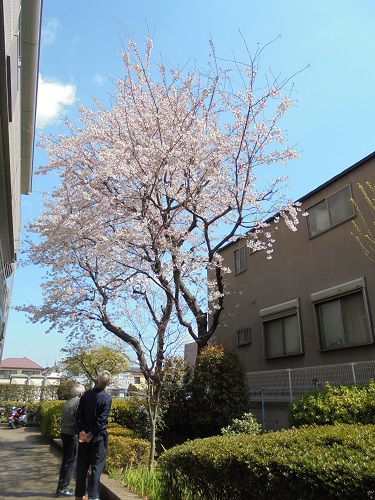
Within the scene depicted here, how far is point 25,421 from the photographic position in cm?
1867

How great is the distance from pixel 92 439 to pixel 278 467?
328 cm

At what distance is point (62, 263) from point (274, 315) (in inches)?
263

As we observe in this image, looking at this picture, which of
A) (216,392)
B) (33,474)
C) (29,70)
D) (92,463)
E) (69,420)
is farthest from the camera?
(29,70)

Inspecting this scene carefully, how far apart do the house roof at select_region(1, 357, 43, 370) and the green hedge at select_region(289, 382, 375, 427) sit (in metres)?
57.4

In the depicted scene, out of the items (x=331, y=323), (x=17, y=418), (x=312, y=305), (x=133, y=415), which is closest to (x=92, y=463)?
(x=133, y=415)

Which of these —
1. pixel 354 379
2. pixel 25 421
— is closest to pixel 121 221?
pixel 354 379

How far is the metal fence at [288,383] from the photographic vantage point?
28.6ft

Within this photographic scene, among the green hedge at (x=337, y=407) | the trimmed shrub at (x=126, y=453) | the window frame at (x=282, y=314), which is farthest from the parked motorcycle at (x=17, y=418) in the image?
the green hedge at (x=337, y=407)

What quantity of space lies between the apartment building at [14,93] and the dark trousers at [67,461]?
4940 mm

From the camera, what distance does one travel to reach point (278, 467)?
112 inches

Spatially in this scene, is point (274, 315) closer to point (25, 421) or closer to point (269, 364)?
point (269, 364)

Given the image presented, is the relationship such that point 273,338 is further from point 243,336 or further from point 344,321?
point 344,321

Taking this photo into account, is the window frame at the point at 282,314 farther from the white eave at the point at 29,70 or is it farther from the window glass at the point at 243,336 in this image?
the white eave at the point at 29,70

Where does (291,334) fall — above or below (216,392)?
above
